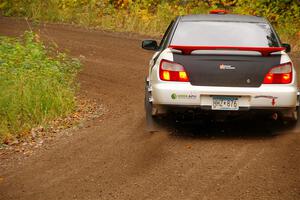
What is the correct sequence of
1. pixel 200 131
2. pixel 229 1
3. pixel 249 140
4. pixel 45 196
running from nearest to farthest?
pixel 45 196 < pixel 249 140 < pixel 200 131 < pixel 229 1

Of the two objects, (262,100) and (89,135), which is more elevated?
(262,100)

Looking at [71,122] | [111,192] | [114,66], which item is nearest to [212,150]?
[111,192]

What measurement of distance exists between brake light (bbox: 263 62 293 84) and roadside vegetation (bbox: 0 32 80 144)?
360 centimetres

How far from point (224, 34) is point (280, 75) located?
3.70 ft

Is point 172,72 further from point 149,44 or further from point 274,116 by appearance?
point 149,44

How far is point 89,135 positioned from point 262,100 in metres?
2.51

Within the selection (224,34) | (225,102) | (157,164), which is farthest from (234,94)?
(157,164)

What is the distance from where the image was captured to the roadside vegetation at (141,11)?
22.1m

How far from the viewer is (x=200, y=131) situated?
944 cm

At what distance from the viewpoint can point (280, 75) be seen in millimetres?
8484

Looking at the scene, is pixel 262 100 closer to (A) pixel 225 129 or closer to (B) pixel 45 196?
(A) pixel 225 129

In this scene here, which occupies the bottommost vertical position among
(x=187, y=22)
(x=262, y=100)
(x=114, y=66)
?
(x=114, y=66)

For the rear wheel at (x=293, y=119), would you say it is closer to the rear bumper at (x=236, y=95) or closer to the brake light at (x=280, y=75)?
the rear bumper at (x=236, y=95)

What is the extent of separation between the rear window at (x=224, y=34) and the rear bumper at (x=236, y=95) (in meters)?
0.86
